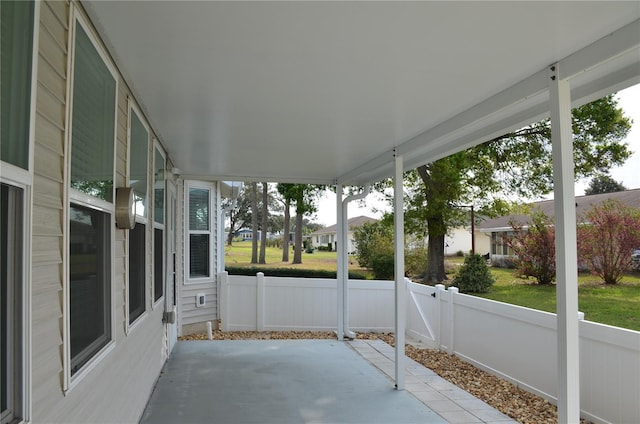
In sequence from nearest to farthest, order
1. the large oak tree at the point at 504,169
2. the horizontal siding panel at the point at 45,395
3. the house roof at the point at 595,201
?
the horizontal siding panel at the point at 45,395 → the large oak tree at the point at 504,169 → the house roof at the point at 595,201

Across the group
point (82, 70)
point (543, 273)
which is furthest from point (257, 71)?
point (543, 273)

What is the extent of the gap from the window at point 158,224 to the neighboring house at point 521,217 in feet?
33.3

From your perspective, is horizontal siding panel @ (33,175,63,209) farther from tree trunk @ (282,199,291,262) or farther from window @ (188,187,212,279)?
tree trunk @ (282,199,291,262)

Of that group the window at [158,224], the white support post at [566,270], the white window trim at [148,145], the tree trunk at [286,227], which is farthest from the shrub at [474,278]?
the tree trunk at [286,227]

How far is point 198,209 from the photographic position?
877 cm

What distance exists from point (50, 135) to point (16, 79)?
1.03 feet

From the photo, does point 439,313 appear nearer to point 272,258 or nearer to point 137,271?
point 137,271

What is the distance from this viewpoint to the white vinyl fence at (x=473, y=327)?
153 inches

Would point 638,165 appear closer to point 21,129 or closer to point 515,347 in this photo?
point 515,347

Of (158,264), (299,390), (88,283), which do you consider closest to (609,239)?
(299,390)

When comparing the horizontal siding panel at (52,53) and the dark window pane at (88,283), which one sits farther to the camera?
the dark window pane at (88,283)

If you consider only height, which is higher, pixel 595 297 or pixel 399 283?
pixel 399 283

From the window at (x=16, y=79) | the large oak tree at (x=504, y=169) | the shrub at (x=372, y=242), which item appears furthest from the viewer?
the shrub at (x=372, y=242)

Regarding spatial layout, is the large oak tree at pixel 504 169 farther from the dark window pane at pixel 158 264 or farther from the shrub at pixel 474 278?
the dark window pane at pixel 158 264
